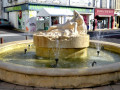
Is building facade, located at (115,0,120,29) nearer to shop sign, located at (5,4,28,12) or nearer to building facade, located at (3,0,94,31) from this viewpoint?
building facade, located at (3,0,94,31)

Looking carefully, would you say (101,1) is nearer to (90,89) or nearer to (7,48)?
(7,48)

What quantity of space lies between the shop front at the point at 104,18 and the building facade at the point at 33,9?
4.45ft

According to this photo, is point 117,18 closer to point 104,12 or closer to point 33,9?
point 104,12

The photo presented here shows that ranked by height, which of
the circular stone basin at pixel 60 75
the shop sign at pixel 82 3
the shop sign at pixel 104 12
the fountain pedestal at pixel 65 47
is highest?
the shop sign at pixel 82 3

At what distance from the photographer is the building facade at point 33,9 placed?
68.8ft

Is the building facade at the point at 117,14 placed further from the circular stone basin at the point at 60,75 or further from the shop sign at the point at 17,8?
the circular stone basin at the point at 60,75

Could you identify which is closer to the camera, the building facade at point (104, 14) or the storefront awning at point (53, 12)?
the storefront awning at point (53, 12)

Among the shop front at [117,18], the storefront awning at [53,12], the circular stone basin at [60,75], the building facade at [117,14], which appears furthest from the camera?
the shop front at [117,18]

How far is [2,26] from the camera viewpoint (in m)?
24.2

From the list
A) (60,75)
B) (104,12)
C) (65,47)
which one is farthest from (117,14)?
(60,75)

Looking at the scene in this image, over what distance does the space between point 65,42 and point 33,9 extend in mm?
15697

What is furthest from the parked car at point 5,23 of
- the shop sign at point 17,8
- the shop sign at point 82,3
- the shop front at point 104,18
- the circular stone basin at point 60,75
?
the circular stone basin at point 60,75

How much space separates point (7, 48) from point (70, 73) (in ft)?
15.1

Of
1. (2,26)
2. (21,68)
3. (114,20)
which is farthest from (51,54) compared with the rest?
(114,20)
